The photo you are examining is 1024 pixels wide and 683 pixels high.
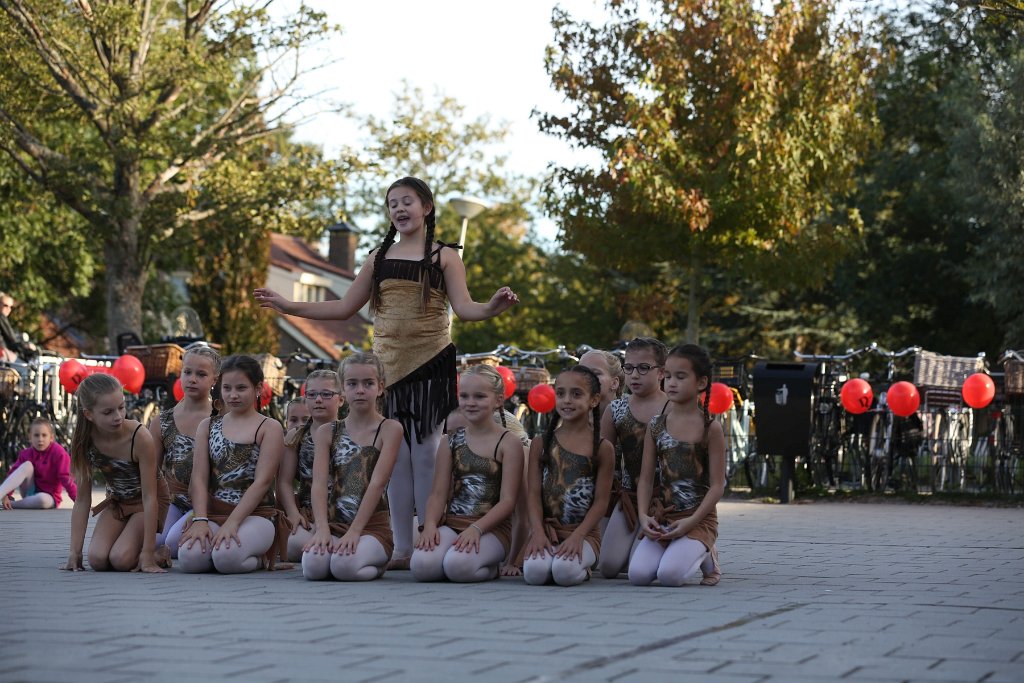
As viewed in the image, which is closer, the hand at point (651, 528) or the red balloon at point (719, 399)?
the hand at point (651, 528)

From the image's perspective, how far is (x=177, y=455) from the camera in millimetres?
8047

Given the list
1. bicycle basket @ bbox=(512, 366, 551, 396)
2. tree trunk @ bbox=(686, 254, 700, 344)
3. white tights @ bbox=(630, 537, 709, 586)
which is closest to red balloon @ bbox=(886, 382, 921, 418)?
bicycle basket @ bbox=(512, 366, 551, 396)

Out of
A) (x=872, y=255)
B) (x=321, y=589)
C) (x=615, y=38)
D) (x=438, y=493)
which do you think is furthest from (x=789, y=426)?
(x=872, y=255)

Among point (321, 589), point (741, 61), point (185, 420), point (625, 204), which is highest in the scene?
point (741, 61)

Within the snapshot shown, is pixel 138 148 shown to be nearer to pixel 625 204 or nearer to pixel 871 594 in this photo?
pixel 625 204

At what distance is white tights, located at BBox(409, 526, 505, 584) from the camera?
A: 7.07 metres

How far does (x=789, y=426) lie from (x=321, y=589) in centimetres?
850

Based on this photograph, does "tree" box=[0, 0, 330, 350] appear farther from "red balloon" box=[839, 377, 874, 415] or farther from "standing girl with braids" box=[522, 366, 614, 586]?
"standing girl with braids" box=[522, 366, 614, 586]

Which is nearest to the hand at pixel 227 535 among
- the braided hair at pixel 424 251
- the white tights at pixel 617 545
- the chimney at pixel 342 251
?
the braided hair at pixel 424 251

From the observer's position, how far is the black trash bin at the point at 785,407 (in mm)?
14219

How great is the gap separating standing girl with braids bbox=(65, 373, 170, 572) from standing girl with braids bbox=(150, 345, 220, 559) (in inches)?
8.9

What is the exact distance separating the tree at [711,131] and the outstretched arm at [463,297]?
52.2 feet

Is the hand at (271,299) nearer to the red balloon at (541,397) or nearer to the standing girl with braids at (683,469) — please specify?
the standing girl with braids at (683,469)

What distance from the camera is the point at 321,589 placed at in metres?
6.58
